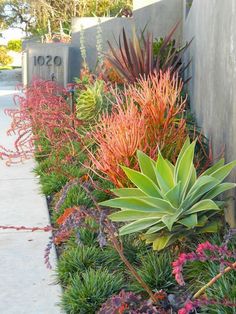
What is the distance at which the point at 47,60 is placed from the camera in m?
13.9

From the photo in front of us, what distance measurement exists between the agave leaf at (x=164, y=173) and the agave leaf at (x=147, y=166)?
178 mm

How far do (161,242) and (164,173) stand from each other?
450 mm

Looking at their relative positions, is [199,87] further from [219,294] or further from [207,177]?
[219,294]

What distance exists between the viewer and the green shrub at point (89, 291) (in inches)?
126

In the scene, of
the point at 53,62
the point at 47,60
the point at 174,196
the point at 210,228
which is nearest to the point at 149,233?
the point at 174,196

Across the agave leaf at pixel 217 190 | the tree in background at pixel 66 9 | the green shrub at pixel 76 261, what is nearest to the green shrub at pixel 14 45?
the tree in background at pixel 66 9

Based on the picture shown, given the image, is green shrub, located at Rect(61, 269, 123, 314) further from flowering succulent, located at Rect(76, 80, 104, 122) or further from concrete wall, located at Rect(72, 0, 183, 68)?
concrete wall, located at Rect(72, 0, 183, 68)

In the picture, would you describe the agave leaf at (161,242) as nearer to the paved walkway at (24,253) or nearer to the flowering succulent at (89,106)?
the paved walkway at (24,253)

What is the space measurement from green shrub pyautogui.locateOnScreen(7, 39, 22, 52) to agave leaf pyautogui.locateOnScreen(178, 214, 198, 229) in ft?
123

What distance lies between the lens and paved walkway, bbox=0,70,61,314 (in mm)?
3436

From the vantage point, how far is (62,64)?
13.5 meters

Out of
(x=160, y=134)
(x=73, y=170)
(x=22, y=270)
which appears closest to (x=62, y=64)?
(x=73, y=170)

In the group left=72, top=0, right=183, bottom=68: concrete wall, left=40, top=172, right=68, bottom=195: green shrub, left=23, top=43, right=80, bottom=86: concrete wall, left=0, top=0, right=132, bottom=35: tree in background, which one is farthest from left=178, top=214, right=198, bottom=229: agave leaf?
left=0, top=0, right=132, bottom=35: tree in background

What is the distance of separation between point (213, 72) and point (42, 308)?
9.44ft
